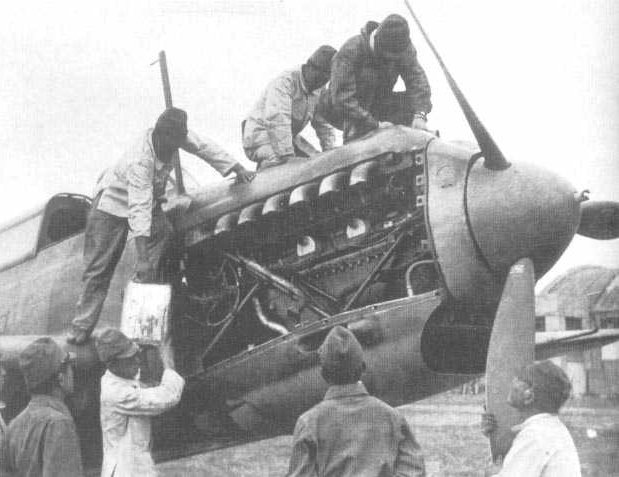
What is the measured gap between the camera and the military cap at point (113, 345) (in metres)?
4.73

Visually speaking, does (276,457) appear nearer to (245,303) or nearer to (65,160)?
(65,160)

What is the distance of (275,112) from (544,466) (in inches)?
166

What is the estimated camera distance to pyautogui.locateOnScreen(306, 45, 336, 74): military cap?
22.3 ft

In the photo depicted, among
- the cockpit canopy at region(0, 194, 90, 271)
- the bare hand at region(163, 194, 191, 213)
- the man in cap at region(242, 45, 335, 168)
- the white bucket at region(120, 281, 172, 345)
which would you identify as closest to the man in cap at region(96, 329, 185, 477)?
the white bucket at region(120, 281, 172, 345)

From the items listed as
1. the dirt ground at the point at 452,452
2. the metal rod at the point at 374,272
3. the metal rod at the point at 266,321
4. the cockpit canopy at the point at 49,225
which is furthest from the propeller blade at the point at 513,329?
the dirt ground at the point at 452,452

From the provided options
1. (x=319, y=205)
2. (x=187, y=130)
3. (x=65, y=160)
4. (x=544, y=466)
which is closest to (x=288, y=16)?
(x=187, y=130)

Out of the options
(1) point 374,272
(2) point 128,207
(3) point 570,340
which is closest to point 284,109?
(2) point 128,207

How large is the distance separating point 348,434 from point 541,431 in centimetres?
67

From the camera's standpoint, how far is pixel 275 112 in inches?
267

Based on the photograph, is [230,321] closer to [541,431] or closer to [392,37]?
[392,37]

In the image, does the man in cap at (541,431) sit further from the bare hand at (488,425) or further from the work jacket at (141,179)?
the work jacket at (141,179)

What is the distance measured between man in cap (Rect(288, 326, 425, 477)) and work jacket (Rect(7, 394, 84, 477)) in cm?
85

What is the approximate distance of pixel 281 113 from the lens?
→ 677 cm

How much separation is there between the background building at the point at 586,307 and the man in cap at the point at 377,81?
77.9 inches
